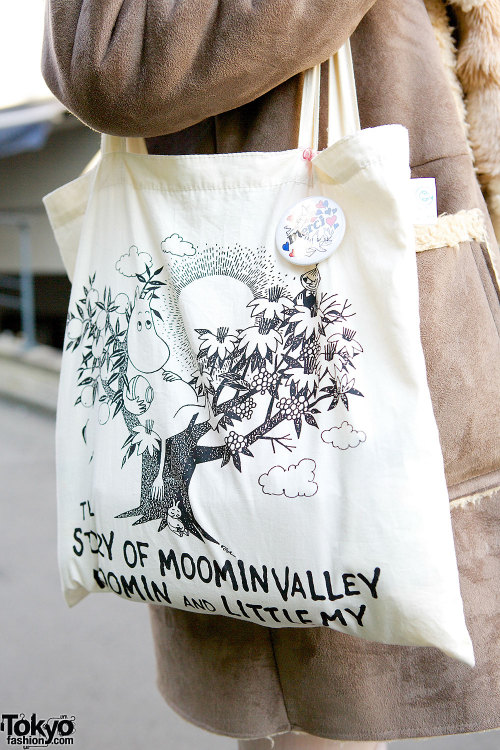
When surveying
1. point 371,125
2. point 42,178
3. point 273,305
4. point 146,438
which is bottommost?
point 146,438

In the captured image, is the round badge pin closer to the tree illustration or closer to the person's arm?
the tree illustration

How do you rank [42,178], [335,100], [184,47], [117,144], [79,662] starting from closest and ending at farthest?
[184,47] < [335,100] < [117,144] < [79,662] < [42,178]

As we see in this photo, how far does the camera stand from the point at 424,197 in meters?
0.90

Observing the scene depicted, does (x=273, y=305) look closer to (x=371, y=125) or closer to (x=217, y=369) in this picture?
(x=217, y=369)

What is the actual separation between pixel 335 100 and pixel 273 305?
277 millimetres

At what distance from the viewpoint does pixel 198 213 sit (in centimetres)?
92

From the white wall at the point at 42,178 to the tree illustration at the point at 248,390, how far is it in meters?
6.73

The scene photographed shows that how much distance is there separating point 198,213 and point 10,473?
306cm

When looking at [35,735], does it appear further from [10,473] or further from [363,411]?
[10,473]

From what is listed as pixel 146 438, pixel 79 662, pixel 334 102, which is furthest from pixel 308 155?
pixel 79 662

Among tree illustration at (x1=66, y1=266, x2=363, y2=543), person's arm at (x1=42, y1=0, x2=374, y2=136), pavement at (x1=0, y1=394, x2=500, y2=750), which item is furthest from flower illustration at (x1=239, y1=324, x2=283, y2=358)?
pavement at (x1=0, y1=394, x2=500, y2=750)

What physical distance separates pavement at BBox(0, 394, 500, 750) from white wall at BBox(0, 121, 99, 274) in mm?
5154

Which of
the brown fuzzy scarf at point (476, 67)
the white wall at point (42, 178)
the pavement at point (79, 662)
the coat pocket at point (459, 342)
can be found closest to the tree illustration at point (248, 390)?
the coat pocket at point (459, 342)

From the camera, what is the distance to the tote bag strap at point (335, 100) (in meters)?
0.90
